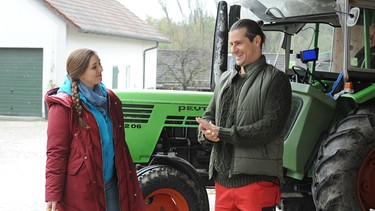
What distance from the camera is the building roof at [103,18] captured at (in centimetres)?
2248

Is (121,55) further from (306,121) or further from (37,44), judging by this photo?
(306,121)

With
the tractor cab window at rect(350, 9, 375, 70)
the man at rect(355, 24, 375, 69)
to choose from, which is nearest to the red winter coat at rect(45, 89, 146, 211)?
the tractor cab window at rect(350, 9, 375, 70)

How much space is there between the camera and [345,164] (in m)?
5.05

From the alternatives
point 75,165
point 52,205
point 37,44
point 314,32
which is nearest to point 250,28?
point 75,165

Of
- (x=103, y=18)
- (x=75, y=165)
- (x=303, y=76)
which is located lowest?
(x=75, y=165)

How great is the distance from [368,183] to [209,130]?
1.94m

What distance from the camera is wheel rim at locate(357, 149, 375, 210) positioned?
5.21 meters

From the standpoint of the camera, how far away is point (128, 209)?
414 cm

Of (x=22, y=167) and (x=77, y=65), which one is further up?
(x=77, y=65)

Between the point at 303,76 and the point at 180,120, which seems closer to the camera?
the point at 180,120

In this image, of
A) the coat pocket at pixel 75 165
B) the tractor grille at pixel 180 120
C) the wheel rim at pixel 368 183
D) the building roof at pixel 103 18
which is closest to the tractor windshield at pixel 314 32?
the wheel rim at pixel 368 183

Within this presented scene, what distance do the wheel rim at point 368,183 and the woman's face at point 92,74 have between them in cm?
236

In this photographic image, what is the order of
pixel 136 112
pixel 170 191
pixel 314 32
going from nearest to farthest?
1. pixel 170 191
2. pixel 136 112
3. pixel 314 32

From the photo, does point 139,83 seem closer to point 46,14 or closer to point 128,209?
point 46,14
